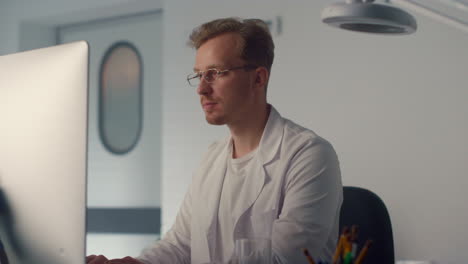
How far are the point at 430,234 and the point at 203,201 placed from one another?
4.30 ft

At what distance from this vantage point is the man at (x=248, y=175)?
1.64 metres

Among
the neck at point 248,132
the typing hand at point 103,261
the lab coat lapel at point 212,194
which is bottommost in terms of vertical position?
the typing hand at point 103,261

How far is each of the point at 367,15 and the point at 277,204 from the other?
1.85 ft

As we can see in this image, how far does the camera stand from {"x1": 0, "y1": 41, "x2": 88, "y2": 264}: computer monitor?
967 mm

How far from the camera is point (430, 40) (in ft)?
9.22

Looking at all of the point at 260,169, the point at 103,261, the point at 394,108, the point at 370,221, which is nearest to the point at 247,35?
the point at 260,169

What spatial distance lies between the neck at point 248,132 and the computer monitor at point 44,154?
941 millimetres

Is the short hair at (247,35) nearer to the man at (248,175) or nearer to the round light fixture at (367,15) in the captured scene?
the man at (248,175)

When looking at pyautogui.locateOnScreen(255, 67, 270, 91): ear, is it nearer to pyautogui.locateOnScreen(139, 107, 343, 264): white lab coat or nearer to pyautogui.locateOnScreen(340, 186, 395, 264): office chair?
pyautogui.locateOnScreen(139, 107, 343, 264): white lab coat

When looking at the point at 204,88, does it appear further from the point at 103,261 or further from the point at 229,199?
the point at 103,261

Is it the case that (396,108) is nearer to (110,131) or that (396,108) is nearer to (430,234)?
(430,234)

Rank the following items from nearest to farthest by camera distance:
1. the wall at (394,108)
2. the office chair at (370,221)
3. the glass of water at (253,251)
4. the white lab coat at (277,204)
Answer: the glass of water at (253,251)
the white lab coat at (277,204)
the office chair at (370,221)
the wall at (394,108)

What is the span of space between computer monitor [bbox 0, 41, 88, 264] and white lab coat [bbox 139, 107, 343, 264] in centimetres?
66

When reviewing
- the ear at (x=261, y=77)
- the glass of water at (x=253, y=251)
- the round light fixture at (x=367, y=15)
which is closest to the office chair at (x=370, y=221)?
the ear at (x=261, y=77)
